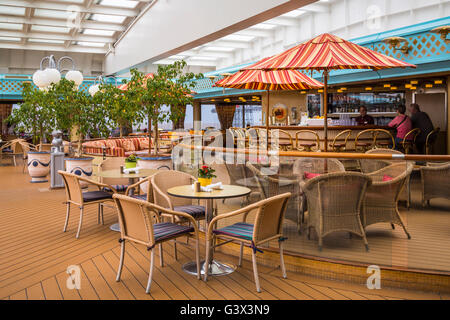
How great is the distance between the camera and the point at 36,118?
9.31 metres

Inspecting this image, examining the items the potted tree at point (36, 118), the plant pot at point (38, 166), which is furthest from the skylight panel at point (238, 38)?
the plant pot at point (38, 166)

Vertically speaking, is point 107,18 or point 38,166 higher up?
point 107,18

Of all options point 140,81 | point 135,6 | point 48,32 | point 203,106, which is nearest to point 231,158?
point 140,81

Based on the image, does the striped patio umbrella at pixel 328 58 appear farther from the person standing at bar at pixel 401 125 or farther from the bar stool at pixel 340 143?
the person standing at bar at pixel 401 125

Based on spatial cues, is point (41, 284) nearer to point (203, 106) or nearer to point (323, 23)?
point (323, 23)

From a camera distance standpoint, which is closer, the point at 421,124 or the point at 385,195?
the point at 385,195

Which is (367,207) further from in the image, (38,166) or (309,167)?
(38,166)

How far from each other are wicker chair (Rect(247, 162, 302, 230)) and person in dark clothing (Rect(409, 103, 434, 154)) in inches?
264

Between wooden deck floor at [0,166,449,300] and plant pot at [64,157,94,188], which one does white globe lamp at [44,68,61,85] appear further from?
wooden deck floor at [0,166,449,300]

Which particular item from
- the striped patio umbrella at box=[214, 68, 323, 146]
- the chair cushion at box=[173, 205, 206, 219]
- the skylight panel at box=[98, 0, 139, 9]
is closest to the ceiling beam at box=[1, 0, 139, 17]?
the skylight panel at box=[98, 0, 139, 9]

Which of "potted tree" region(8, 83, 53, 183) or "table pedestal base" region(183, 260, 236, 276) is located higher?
"potted tree" region(8, 83, 53, 183)

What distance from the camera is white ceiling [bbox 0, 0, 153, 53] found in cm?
1173

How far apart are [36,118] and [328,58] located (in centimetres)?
744

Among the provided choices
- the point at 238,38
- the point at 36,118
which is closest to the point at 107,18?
the point at 238,38
